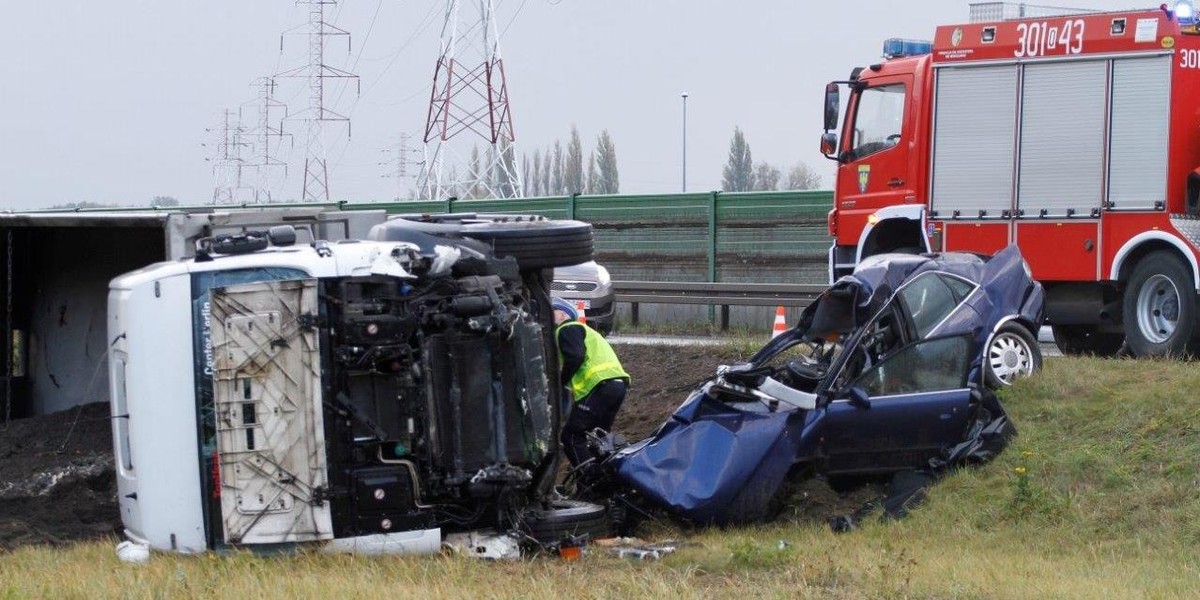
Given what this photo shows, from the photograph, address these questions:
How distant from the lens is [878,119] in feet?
50.5

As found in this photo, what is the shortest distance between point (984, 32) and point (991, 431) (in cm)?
596

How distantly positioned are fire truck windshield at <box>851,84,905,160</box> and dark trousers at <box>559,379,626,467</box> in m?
6.25

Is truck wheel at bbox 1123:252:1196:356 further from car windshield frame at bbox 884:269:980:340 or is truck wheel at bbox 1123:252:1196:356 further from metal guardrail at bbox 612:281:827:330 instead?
metal guardrail at bbox 612:281:827:330

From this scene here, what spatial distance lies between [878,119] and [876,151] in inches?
13.3

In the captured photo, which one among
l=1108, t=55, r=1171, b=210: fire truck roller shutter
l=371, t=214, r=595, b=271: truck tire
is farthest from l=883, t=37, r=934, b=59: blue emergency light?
l=371, t=214, r=595, b=271: truck tire

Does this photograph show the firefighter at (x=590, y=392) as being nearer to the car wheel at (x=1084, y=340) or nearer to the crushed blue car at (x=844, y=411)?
the crushed blue car at (x=844, y=411)

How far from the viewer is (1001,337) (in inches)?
435

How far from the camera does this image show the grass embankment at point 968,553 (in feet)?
21.8

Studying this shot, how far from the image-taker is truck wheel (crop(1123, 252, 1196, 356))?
13.1 meters

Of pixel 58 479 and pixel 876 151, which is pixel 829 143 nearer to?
pixel 876 151

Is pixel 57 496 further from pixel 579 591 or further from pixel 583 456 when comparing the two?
pixel 579 591

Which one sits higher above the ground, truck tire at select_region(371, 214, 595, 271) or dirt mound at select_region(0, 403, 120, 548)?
truck tire at select_region(371, 214, 595, 271)

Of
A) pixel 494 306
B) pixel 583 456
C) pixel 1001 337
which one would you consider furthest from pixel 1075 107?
pixel 494 306

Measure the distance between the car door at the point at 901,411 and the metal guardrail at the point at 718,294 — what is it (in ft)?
34.5
